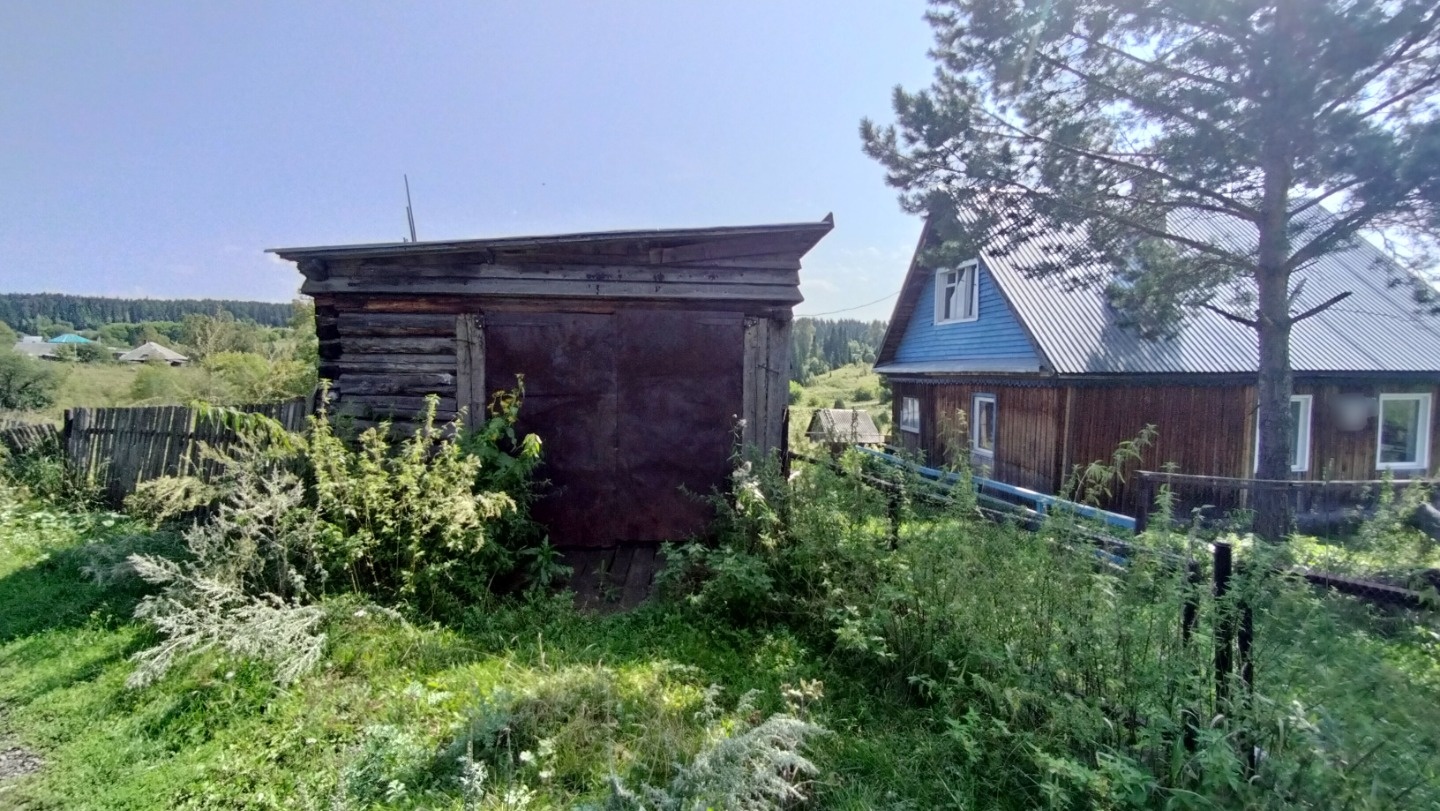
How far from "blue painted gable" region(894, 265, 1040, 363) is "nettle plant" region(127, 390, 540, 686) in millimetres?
9137

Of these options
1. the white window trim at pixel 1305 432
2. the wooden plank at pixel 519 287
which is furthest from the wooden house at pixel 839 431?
the white window trim at pixel 1305 432

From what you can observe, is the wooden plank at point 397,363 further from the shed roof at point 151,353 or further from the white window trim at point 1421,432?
the shed roof at point 151,353

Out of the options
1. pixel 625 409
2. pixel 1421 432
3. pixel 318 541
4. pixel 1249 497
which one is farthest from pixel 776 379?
pixel 1421 432

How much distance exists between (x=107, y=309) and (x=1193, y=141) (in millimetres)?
63719

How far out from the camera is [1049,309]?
1042cm

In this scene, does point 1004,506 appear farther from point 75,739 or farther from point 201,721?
point 75,739

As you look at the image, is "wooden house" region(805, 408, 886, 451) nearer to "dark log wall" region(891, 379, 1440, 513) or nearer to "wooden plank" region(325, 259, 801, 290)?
"wooden plank" region(325, 259, 801, 290)

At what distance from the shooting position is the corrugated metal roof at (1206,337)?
9.70m

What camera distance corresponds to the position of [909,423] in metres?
15.2

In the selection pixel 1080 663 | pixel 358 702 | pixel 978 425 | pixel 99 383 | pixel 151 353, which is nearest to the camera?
pixel 1080 663

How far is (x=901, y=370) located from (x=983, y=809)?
42.8 feet

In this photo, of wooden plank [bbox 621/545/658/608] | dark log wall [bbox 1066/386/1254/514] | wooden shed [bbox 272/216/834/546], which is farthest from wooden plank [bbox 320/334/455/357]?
dark log wall [bbox 1066/386/1254/514]

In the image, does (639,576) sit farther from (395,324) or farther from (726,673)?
(395,324)

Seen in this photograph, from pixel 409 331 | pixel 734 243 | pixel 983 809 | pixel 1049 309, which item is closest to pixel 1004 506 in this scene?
pixel 983 809
